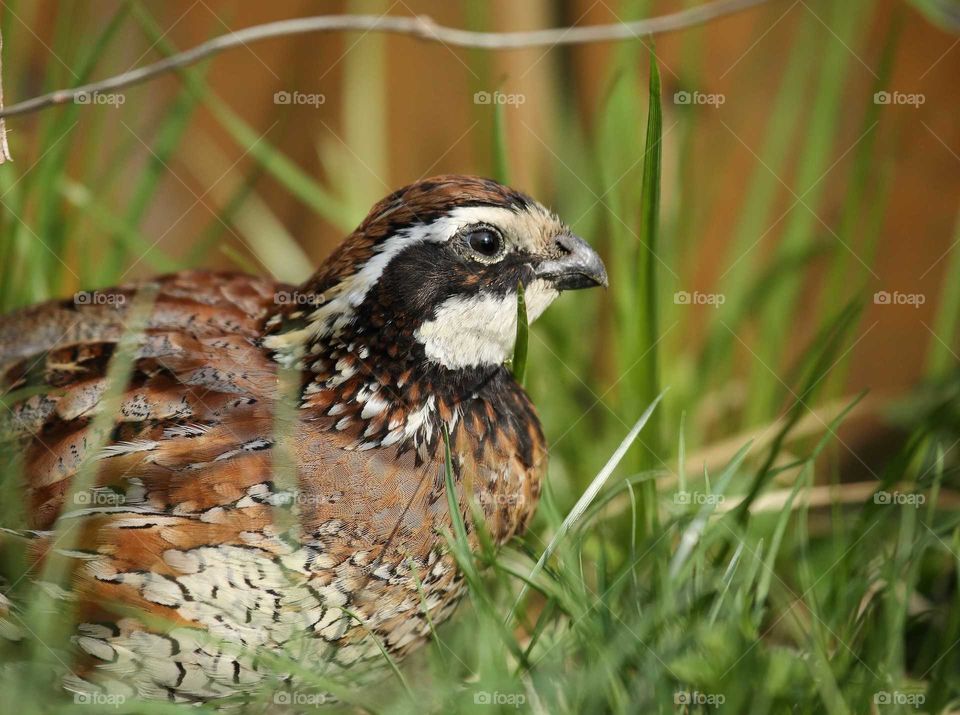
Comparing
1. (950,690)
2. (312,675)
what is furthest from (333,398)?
(950,690)

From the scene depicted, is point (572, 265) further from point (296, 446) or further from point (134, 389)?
point (134, 389)

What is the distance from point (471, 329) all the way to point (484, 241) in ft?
0.76

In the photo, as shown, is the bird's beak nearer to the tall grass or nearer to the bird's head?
the bird's head

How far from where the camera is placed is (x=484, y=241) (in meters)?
2.63

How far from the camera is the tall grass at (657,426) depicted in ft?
7.63

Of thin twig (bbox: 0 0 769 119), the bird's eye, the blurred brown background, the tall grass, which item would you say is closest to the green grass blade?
the tall grass

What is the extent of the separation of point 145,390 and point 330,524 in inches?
24.1

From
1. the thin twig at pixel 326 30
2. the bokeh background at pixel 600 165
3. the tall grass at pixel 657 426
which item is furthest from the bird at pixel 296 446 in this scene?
the bokeh background at pixel 600 165

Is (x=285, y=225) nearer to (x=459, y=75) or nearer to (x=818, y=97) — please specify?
(x=459, y=75)

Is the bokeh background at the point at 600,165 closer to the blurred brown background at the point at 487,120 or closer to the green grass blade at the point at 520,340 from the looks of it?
the blurred brown background at the point at 487,120

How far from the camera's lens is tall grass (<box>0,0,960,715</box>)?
233 cm

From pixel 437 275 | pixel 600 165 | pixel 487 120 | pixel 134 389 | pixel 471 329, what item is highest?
pixel 487 120

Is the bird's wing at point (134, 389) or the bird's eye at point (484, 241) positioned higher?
the bird's eye at point (484, 241)

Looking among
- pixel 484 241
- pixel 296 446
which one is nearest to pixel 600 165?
pixel 484 241
